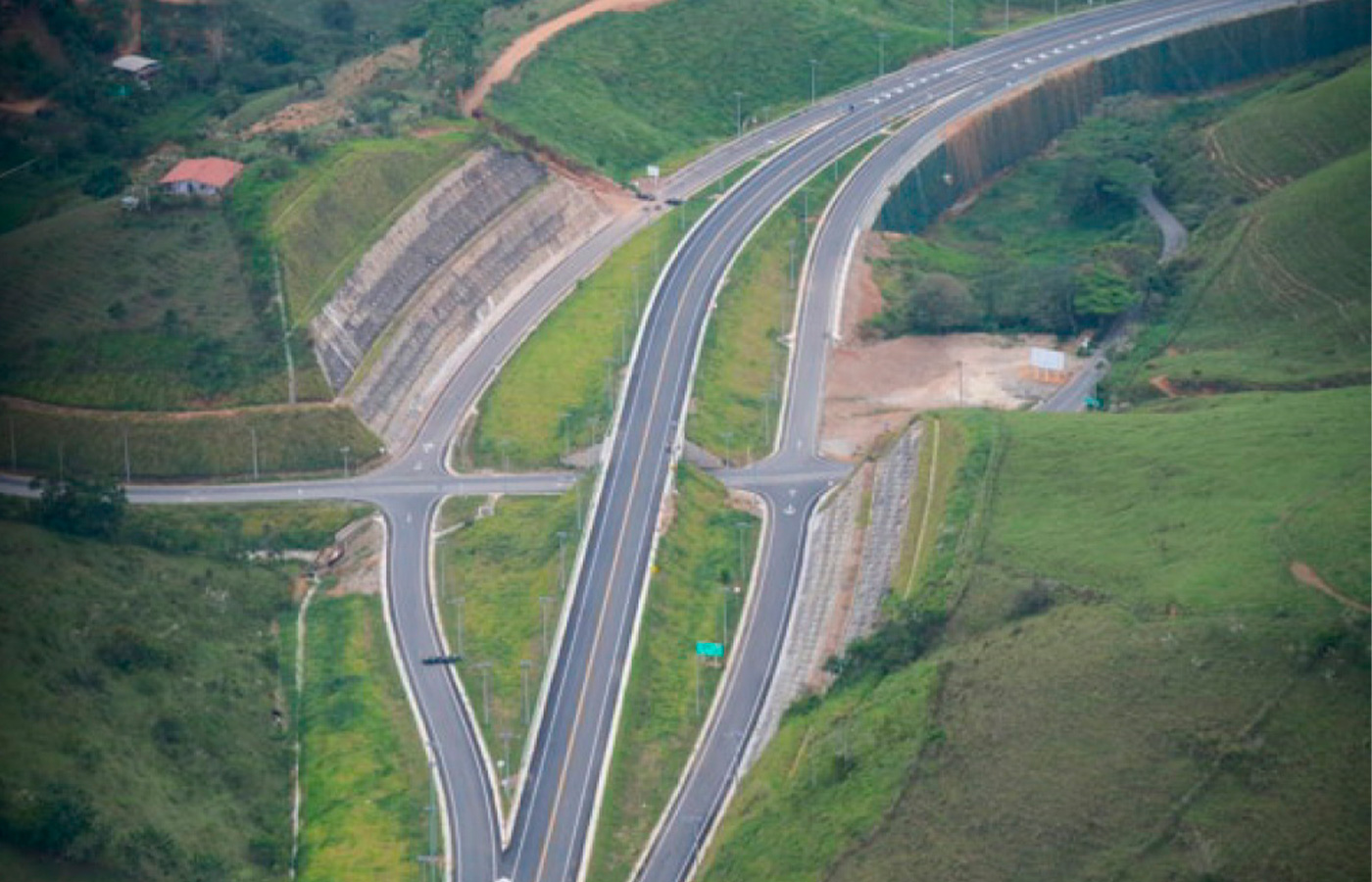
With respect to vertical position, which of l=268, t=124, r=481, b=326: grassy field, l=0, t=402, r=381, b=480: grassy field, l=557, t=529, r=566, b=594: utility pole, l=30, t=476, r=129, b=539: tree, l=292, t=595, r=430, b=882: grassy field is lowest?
l=292, t=595, r=430, b=882: grassy field

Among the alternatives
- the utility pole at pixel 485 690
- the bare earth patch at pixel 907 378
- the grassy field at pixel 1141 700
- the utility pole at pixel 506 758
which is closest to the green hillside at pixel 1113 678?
the grassy field at pixel 1141 700

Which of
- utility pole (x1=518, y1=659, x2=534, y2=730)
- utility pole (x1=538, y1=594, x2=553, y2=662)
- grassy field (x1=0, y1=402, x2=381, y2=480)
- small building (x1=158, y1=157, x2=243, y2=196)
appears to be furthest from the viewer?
small building (x1=158, y1=157, x2=243, y2=196)

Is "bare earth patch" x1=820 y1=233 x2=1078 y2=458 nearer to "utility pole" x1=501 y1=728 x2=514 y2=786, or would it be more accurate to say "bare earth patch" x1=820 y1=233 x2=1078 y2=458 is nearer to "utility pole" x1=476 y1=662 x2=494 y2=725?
"utility pole" x1=476 y1=662 x2=494 y2=725

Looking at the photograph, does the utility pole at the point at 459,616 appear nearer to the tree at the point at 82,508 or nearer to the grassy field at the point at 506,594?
the grassy field at the point at 506,594

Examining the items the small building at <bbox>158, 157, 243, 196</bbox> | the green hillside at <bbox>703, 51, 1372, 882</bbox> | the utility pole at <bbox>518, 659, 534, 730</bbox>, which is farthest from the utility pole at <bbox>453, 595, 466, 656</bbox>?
the small building at <bbox>158, 157, 243, 196</bbox>

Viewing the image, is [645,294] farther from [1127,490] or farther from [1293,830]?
[1293,830]

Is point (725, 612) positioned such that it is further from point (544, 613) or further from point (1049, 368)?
point (1049, 368)

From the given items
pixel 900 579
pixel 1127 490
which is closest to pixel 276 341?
pixel 900 579
